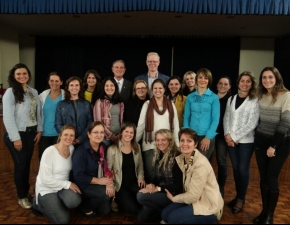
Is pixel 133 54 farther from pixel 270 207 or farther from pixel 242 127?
pixel 270 207

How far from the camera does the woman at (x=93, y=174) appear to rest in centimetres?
222

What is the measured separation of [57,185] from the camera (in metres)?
2.15

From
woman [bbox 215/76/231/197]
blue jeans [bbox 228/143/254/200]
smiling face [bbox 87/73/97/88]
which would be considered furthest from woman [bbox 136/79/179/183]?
smiling face [bbox 87/73/97/88]

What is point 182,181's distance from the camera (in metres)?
2.13

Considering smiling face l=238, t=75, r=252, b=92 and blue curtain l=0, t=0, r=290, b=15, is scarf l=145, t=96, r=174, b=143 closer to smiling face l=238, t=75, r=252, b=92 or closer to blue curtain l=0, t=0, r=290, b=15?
smiling face l=238, t=75, r=252, b=92

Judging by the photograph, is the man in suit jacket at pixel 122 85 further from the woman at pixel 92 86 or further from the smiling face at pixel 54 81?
the smiling face at pixel 54 81

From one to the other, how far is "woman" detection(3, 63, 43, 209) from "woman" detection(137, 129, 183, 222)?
109 centimetres

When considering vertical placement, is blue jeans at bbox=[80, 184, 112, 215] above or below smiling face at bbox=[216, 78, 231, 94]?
below

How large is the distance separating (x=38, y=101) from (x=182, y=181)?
149 cm

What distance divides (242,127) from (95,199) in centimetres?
137

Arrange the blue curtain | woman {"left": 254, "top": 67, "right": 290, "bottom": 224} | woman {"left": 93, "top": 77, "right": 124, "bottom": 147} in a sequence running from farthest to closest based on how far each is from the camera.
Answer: the blue curtain, woman {"left": 93, "top": 77, "right": 124, "bottom": 147}, woman {"left": 254, "top": 67, "right": 290, "bottom": 224}

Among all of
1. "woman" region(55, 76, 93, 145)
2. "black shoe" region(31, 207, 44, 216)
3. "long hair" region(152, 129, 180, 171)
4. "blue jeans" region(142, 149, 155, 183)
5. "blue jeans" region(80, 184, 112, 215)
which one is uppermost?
"woman" region(55, 76, 93, 145)

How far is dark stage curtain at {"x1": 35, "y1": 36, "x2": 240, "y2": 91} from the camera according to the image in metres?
8.45

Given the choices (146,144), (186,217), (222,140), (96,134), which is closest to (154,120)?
(146,144)
